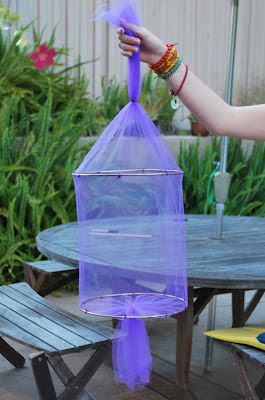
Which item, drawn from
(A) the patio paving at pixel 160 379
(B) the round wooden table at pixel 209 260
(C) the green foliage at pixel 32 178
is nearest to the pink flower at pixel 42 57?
(C) the green foliage at pixel 32 178

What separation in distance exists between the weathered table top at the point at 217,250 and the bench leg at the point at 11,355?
2.04ft

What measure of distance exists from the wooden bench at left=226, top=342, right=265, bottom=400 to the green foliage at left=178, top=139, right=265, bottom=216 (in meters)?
3.85

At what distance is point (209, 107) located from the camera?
253 centimetres

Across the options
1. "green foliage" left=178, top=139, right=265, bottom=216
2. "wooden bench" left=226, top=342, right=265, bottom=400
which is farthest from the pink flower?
"wooden bench" left=226, top=342, right=265, bottom=400

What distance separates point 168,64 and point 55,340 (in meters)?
1.29

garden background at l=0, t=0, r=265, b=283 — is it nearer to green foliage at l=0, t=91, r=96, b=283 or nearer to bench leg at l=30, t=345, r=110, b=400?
green foliage at l=0, t=91, r=96, b=283

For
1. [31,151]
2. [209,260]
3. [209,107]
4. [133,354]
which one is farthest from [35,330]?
[31,151]

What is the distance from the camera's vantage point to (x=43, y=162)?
6.21 metres

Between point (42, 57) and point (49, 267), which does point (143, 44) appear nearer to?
point (49, 267)

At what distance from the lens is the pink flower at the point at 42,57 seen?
7109 mm

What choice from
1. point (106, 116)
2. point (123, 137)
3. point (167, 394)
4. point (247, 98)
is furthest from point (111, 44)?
point (123, 137)

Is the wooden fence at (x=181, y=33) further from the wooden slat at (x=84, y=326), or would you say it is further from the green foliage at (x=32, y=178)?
the wooden slat at (x=84, y=326)

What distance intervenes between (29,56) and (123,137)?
16.7ft

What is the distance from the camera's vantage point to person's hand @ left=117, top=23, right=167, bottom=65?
2.18 metres
